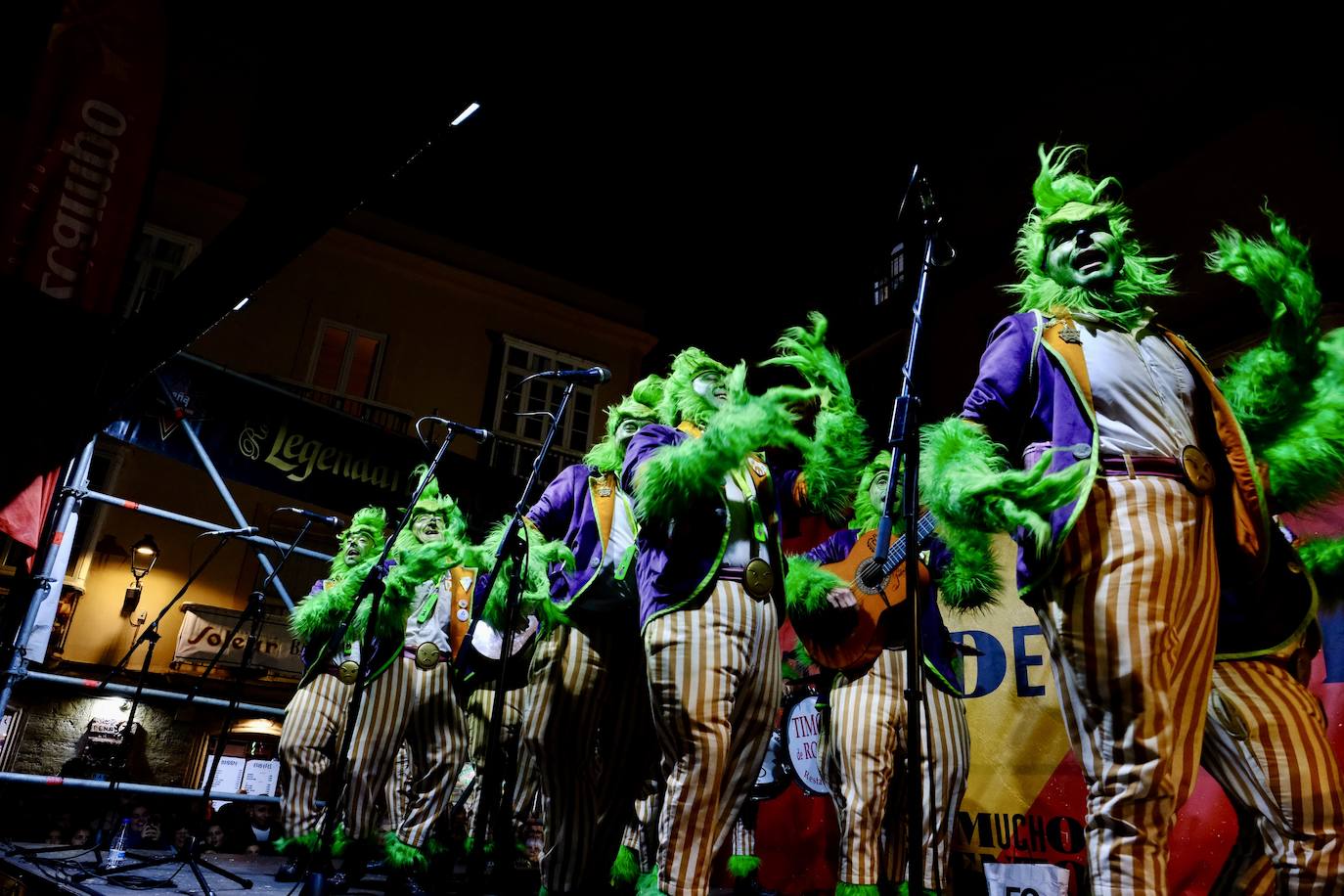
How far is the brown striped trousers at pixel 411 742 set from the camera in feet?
17.0

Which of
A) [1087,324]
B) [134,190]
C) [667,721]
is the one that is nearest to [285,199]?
[667,721]

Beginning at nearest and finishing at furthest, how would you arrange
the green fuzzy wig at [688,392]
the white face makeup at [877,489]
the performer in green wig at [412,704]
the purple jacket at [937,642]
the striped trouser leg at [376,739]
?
1. the green fuzzy wig at [688,392]
2. the purple jacket at [937,642]
3. the white face makeup at [877,489]
4. the performer in green wig at [412,704]
5. the striped trouser leg at [376,739]

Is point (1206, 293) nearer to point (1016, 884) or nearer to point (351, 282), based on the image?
point (1016, 884)

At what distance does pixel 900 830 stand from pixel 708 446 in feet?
8.39

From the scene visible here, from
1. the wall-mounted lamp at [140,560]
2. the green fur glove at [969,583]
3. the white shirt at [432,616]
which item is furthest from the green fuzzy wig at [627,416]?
the wall-mounted lamp at [140,560]

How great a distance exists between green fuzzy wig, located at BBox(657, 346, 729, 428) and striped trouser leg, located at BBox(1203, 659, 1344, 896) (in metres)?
2.07

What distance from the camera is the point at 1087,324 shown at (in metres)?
2.50

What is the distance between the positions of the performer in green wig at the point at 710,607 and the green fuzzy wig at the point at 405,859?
266 centimetres

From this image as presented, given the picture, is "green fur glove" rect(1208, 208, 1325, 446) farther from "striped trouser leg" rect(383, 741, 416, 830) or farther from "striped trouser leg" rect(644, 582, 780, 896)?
"striped trouser leg" rect(383, 741, 416, 830)

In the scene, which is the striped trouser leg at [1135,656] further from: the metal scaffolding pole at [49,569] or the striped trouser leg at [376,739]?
the metal scaffolding pole at [49,569]

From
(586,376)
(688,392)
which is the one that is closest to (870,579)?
(688,392)

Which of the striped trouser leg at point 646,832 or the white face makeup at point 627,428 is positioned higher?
the white face makeup at point 627,428

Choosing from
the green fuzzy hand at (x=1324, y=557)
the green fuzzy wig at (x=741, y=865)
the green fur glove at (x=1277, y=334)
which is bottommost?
the green fuzzy wig at (x=741, y=865)

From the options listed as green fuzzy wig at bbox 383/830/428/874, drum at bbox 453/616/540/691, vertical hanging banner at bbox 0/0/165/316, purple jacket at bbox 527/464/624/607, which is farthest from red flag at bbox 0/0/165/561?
purple jacket at bbox 527/464/624/607
